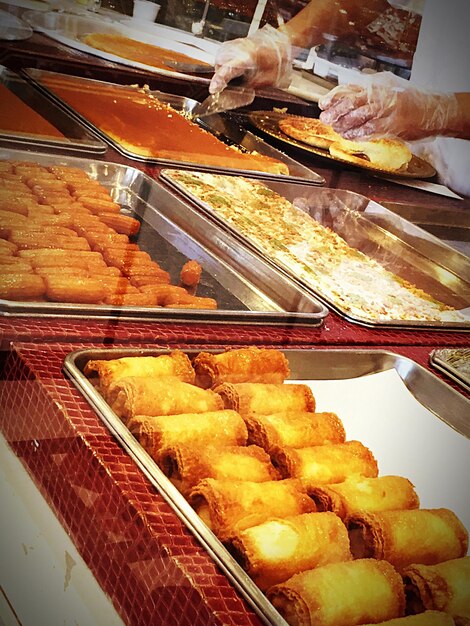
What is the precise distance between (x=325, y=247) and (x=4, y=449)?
1341 millimetres

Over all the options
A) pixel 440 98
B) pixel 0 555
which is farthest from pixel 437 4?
pixel 0 555

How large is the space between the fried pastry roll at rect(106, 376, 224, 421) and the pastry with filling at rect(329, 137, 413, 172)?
40.1 inches

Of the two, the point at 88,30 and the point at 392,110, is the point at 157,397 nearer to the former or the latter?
the point at 88,30

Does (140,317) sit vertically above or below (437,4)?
below

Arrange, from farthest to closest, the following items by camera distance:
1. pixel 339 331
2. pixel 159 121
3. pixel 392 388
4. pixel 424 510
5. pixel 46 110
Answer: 1. pixel 159 121
2. pixel 46 110
3. pixel 339 331
4. pixel 392 388
5. pixel 424 510

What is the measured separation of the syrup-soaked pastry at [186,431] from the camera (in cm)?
128

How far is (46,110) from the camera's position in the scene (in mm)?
2057

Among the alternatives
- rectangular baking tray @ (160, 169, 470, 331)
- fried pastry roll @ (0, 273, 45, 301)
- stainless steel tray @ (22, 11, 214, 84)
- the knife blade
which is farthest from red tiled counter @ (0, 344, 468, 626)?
rectangular baking tray @ (160, 169, 470, 331)

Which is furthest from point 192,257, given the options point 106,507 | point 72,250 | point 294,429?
point 106,507

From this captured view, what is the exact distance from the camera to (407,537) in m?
1.25

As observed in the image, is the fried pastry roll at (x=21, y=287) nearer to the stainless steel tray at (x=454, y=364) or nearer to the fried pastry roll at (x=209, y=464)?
the fried pastry roll at (x=209, y=464)

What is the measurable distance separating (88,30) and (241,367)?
71 cm

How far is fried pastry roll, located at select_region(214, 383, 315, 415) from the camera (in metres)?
1.48

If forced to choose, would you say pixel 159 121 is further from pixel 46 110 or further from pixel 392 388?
pixel 392 388
